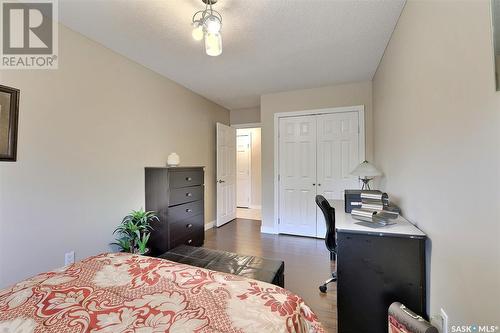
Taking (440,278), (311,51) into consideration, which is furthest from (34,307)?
(311,51)

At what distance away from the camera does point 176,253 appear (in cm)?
200

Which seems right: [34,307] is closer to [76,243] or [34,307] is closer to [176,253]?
[176,253]

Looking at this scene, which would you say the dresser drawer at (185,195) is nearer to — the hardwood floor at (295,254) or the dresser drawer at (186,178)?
the dresser drawer at (186,178)

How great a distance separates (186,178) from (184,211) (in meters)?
0.45

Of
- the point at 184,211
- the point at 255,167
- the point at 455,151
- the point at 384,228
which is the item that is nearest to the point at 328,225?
the point at 384,228

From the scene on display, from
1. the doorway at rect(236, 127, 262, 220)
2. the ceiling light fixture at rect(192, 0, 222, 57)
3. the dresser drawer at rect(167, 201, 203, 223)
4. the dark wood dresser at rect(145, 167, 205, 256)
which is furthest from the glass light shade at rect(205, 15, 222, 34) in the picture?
the doorway at rect(236, 127, 262, 220)

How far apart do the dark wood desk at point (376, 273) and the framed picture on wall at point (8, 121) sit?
8.13ft

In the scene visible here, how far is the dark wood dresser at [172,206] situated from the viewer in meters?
2.71

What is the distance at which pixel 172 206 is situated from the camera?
2785mm

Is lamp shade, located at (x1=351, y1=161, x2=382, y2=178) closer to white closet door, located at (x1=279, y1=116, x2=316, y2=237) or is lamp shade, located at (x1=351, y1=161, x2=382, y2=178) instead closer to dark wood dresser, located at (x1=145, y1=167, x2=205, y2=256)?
white closet door, located at (x1=279, y1=116, x2=316, y2=237)

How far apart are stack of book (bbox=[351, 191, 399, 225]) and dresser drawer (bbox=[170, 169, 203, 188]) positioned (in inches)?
82.3

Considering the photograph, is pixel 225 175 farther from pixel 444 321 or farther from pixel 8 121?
pixel 444 321

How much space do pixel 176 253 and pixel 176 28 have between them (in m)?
2.07

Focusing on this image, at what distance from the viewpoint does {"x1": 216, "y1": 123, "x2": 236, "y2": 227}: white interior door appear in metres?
4.42
